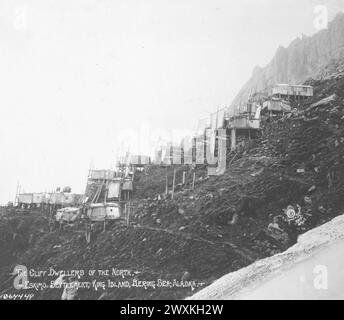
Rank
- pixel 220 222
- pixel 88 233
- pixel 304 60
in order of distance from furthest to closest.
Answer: pixel 304 60, pixel 88 233, pixel 220 222

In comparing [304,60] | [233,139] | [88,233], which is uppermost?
[304,60]

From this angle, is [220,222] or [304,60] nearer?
[220,222]

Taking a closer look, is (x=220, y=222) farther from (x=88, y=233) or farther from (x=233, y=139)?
(x=233, y=139)

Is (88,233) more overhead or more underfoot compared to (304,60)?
more underfoot

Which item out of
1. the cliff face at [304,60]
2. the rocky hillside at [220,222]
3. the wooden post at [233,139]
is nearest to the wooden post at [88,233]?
the rocky hillside at [220,222]

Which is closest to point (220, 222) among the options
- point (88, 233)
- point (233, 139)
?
point (88, 233)

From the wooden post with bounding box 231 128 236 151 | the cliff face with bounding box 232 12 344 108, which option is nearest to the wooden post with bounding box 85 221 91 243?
the wooden post with bounding box 231 128 236 151

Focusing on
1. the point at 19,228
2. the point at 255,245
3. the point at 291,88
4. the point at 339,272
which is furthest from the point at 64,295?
the point at 291,88

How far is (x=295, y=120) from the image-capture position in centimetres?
1770

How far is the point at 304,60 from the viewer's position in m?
35.4

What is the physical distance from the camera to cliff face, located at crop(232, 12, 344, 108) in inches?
1208

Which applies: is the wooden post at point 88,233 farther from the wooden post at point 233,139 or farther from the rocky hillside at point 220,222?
the wooden post at point 233,139

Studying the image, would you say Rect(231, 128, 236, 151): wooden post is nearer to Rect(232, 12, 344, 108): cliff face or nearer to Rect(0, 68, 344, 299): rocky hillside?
Rect(0, 68, 344, 299): rocky hillside

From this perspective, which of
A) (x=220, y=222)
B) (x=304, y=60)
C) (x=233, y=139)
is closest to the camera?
(x=220, y=222)
